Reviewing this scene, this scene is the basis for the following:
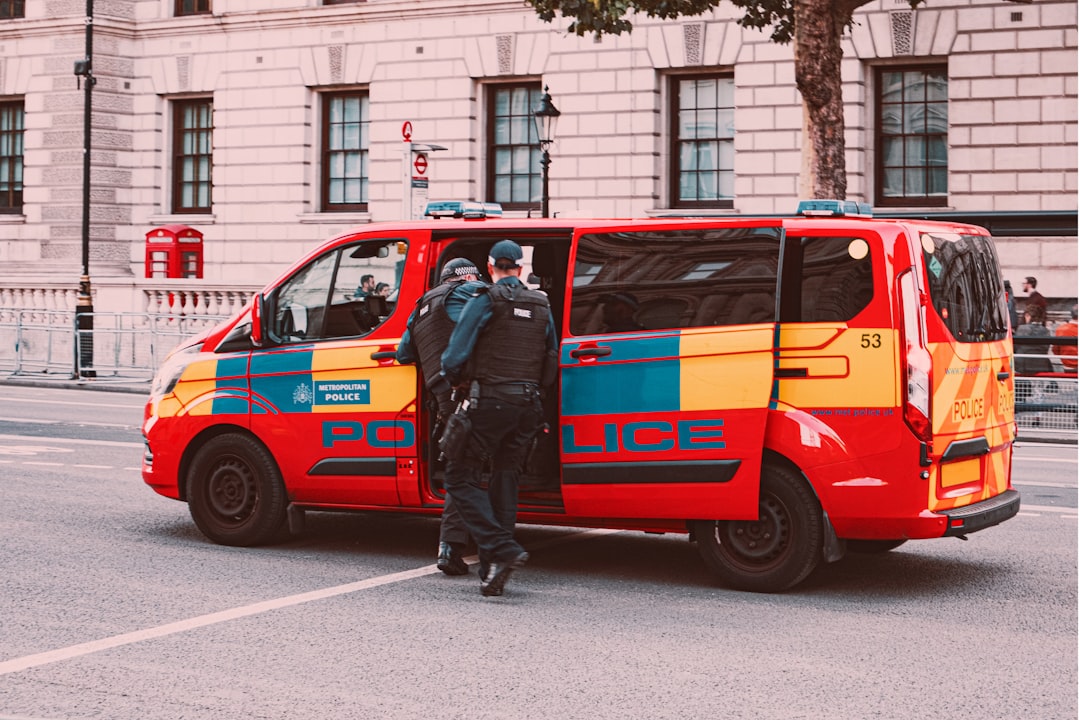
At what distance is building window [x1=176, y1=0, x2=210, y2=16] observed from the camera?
108 ft

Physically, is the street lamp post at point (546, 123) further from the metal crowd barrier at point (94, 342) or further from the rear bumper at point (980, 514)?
the rear bumper at point (980, 514)

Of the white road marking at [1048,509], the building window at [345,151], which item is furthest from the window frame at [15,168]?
the white road marking at [1048,509]

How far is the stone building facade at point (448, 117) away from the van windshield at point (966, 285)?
46.9 feet

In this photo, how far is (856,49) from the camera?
2600 centimetres

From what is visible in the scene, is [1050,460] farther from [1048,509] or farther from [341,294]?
[341,294]

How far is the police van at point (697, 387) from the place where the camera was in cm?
824

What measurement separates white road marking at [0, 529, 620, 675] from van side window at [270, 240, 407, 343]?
1.53 metres

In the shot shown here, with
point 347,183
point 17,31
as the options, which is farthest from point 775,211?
point 17,31

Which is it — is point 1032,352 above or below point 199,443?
above

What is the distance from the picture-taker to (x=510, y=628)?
25.0 feet

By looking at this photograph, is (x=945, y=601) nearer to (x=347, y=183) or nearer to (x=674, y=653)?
(x=674, y=653)

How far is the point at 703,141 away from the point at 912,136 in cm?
373

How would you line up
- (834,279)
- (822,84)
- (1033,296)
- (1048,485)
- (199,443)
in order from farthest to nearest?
(1033,296) < (822,84) < (1048,485) < (199,443) < (834,279)

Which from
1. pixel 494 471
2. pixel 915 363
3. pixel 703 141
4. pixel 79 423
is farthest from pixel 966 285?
pixel 703 141
